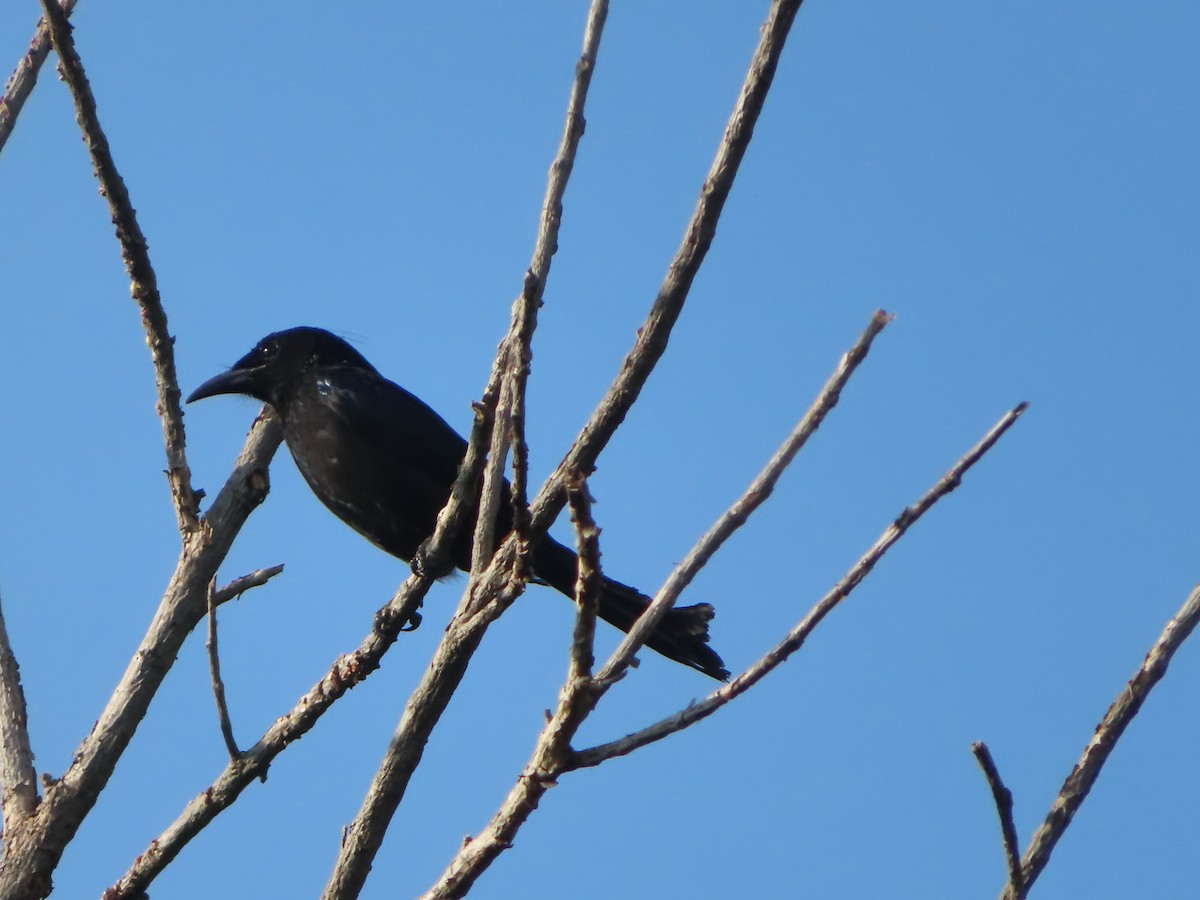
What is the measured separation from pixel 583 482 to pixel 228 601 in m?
2.69

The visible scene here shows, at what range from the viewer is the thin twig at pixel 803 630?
2252 mm

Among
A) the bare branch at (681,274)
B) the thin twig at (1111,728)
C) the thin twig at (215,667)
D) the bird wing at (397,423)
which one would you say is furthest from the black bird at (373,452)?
the thin twig at (1111,728)

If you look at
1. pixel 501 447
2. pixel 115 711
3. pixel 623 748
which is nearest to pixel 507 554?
pixel 501 447

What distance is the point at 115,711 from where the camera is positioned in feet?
14.2

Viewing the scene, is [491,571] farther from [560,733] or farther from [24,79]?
[24,79]

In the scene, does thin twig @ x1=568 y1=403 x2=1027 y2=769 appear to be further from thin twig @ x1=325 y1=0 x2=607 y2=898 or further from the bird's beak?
the bird's beak

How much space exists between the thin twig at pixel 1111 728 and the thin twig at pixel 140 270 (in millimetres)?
2917

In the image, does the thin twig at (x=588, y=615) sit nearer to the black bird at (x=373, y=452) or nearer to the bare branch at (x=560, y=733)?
the bare branch at (x=560, y=733)

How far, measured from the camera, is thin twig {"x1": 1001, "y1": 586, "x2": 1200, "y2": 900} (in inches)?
92.4

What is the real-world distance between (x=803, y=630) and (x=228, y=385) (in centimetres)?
576

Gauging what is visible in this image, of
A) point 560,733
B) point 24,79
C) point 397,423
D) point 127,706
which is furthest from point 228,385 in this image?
point 560,733

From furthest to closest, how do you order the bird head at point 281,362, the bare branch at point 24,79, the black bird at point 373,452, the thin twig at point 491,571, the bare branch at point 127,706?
the bird head at point 281,362 → the black bird at point 373,452 → the bare branch at point 24,79 → the bare branch at point 127,706 → the thin twig at point 491,571

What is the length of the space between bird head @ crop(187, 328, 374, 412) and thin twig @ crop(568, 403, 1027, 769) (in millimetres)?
5042

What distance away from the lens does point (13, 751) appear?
13.8ft
